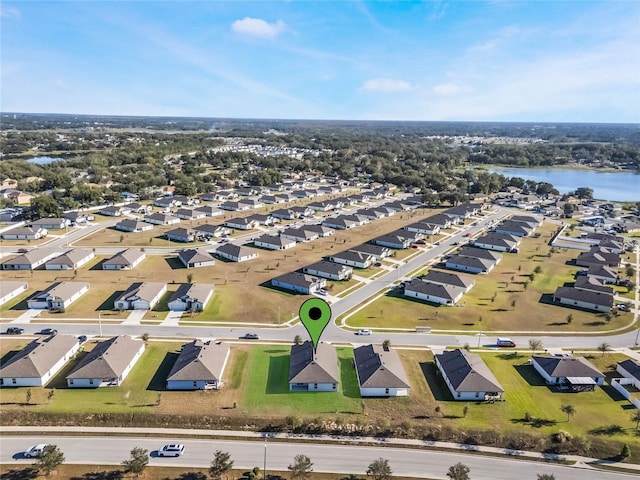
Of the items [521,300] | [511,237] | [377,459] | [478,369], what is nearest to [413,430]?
[377,459]

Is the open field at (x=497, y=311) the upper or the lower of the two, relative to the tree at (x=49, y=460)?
lower

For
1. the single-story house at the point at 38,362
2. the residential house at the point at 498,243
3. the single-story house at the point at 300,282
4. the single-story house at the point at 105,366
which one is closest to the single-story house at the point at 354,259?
the single-story house at the point at 300,282

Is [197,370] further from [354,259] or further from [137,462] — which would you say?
[354,259]

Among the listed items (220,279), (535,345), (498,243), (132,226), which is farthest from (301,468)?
(132,226)

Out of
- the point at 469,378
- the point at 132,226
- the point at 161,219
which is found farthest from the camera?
the point at 161,219

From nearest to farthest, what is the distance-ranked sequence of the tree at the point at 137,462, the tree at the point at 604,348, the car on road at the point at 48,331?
the tree at the point at 137,462 < the tree at the point at 604,348 < the car on road at the point at 48,331

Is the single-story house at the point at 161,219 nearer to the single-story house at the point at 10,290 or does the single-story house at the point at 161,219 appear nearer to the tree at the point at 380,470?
the single-story house at the point at 10,290

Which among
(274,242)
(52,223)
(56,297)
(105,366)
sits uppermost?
(105,366)

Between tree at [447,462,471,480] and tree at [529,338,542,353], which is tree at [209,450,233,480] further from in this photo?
tree at [529,338,542,353]
